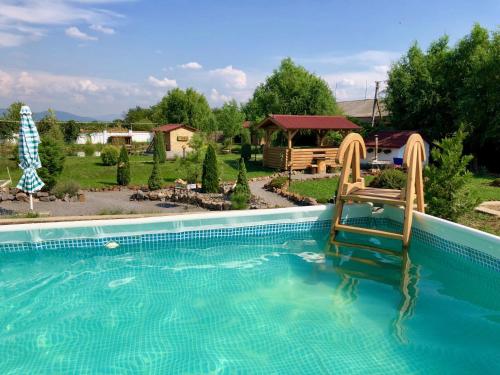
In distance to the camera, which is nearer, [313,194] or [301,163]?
[313,194]

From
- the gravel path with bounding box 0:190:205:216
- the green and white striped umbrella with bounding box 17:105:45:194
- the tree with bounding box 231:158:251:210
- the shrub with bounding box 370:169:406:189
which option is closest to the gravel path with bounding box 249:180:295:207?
the tree with bounding box 231:158:251:210

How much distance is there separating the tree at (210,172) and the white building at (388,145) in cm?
1135

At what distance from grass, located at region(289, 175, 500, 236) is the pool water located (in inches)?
88.9

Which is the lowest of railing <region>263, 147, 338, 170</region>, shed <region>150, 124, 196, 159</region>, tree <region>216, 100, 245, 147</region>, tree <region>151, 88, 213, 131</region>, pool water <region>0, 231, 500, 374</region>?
pool water <region>0, 231, 500, 374</region>

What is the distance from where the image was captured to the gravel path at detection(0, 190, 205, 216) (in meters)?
11.7

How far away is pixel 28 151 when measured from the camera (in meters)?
11.1

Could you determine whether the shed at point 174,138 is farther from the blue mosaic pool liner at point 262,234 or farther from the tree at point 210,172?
the blue mosaic pool liner at point 262,234

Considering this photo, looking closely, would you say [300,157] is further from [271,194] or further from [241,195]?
[241,195]

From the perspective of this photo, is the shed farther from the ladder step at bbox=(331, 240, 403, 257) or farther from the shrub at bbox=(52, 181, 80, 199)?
the ladder step at bbox=(331, 240, 403, 257)

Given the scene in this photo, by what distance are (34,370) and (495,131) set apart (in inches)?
900

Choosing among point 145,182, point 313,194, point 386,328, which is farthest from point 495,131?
point 386,328

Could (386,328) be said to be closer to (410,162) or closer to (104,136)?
(410,162)

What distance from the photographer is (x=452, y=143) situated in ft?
29.9

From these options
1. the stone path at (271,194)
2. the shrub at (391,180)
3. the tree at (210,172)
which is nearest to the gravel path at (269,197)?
the stone path at (271,194)
